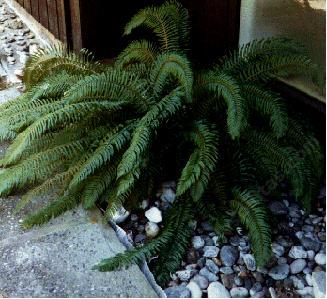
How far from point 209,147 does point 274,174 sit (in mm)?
482

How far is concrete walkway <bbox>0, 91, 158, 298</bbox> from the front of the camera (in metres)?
2.87

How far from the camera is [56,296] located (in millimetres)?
2836

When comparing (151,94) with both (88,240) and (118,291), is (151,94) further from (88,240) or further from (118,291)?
(118,291)

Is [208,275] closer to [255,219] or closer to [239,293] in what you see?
[239,293]

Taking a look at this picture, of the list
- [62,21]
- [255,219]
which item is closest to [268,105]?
[255,219]

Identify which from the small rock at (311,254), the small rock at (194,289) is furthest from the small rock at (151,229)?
the small rock at (311,254)

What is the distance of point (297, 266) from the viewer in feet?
10.1

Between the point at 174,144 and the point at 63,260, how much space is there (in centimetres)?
101

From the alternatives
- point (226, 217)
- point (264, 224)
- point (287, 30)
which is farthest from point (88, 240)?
point (287, 30)

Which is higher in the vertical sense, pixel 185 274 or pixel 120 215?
pixel 120 215

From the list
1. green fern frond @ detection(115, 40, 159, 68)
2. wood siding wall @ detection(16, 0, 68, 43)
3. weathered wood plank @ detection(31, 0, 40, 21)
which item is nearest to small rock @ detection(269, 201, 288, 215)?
green fern frond @ detection(115, 40, 159, 68)

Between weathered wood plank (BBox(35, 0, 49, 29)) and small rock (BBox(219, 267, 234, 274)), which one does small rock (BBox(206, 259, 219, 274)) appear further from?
weathered wood plank (BBox(35, 0, 49, 29))

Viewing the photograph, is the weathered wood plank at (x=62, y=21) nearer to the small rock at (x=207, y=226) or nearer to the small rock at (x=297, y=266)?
the small rock at (x=207, y=226)

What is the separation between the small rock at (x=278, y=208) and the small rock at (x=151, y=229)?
2.39ft
